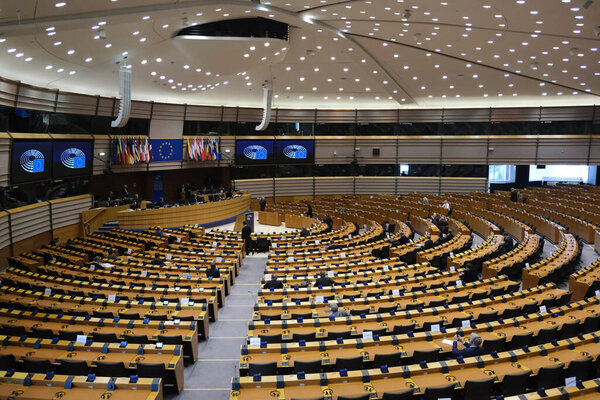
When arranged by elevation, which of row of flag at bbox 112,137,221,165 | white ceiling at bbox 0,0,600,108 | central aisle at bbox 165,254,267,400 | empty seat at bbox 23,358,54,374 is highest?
white ceiling at bbox 0,0,600,108

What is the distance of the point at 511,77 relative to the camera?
22578 mm

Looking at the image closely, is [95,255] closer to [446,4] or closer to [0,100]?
[0,100]

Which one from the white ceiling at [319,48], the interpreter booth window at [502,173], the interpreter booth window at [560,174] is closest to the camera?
the white ceiling at [319,48]

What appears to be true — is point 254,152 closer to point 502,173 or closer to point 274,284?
point 502,173

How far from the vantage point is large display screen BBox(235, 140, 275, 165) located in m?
32.1

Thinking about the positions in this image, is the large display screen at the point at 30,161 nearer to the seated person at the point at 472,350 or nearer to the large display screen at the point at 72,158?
the large display screen at the point at 72,158

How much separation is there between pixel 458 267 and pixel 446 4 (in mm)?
7514

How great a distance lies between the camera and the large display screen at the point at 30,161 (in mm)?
18052

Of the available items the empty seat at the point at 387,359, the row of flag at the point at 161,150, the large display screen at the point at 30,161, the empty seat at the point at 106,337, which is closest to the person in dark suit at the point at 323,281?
the empty seat at the point at 387,359

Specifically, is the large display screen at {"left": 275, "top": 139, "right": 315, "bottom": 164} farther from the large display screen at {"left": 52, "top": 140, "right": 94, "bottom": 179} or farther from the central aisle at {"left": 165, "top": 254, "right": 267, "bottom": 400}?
the central aisle at {"left": 165, "top": 254, "right": 267, "bottom": 400}

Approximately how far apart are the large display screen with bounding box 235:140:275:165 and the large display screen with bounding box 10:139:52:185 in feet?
44.3

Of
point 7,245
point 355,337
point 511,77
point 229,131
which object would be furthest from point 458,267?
point 229,131

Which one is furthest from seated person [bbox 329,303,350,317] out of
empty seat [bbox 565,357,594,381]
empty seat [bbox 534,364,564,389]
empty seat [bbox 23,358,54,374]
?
empty seat [bbox 23,358,54,374]

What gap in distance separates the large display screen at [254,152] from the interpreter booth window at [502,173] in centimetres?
1592
